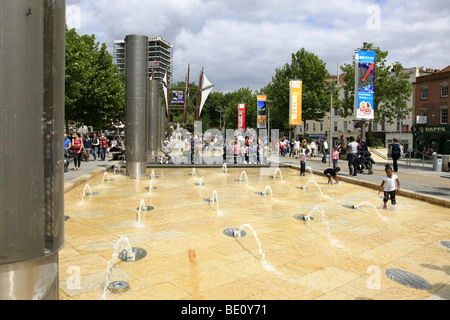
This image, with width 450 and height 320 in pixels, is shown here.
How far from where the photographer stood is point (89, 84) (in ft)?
99.6

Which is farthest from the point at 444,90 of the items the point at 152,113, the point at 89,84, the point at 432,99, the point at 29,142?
the point at 29,142

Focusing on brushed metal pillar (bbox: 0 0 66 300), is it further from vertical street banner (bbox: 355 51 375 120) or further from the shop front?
the shop front

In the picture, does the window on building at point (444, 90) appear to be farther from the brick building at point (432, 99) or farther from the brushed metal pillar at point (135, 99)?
the brushed metal pillar at point (135, 99)

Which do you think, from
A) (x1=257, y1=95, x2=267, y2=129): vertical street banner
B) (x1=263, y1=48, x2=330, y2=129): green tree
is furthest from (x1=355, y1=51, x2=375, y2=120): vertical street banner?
(x1=263, y1=48, x2=330, y2=129): green tree

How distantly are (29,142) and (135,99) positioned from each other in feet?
41.0

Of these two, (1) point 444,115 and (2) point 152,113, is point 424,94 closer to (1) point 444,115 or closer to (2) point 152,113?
(1) point 444,115

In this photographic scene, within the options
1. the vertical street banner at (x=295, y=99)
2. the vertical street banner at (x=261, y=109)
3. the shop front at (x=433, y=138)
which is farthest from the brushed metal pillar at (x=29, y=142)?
the vertical street banner at (x=261, y=109)

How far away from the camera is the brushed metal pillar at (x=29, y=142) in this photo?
2789mm

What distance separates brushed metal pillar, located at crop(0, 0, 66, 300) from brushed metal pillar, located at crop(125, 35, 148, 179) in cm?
1204

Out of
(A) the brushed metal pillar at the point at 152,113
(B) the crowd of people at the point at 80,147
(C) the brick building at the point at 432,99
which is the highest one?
(C) the brick building at the point at 432,99

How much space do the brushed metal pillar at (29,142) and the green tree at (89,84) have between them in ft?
82.5

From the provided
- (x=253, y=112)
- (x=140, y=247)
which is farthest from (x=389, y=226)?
(x=253, y=112)
